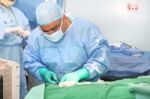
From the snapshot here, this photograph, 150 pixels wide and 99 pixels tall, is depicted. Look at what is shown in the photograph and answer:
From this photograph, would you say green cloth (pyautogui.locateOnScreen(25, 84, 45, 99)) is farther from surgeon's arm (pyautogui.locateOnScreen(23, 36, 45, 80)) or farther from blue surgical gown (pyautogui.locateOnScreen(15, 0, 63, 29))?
blue surgical gown (pyautogui.locateOnScreen(15, 0, 63, 29))

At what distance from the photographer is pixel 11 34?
2.61 m

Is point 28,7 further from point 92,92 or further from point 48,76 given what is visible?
point 92,92

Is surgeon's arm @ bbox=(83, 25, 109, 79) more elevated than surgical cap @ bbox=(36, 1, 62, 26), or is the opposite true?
surgical cap @ bbox=(36, 1, 62, 26)

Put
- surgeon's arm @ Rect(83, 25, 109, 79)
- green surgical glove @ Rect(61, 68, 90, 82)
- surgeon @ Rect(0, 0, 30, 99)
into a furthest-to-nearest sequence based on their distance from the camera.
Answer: surgeon @ Rect(0, 0, 30, 99), surgeon's arm @ Rect(83, 25, 109, 79), green surgical glove @ Rect(61, 68, 90, 82)

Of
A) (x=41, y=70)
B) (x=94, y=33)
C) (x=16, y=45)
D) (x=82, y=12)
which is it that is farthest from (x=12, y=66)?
(x=82, y=12)

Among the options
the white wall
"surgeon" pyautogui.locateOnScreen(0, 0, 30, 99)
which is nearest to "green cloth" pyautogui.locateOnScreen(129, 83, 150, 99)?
"surgeon" pyautogui.locateOnScreen(0, 0, 30, 99)

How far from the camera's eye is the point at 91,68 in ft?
6.31

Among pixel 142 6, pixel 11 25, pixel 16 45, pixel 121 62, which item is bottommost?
pixel 121 62

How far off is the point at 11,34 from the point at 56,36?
0.74 m

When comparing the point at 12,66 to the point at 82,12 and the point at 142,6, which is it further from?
the point at 142,6

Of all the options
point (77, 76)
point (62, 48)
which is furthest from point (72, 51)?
point (77, 76)

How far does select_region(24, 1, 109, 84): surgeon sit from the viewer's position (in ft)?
6.42

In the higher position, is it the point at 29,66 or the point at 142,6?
the point at 142,6

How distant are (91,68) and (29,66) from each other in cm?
42
